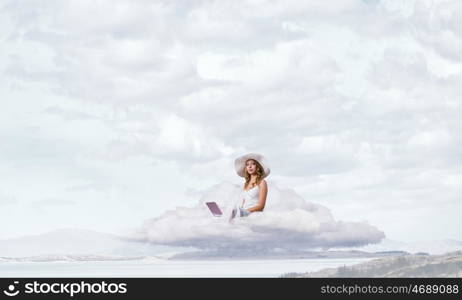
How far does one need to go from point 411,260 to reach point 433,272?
1741mm

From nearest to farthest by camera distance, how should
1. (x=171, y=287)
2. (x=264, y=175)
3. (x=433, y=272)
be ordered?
1. (x=171, y=287)
2. (x=264, y=175)
3. (x=433, y=272)

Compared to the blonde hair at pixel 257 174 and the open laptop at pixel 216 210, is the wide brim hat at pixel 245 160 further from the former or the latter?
the open laptop at pixel 216 210

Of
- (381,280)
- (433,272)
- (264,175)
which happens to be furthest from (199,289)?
(433,272)

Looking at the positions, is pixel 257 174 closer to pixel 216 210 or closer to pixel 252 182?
pixel 252 182

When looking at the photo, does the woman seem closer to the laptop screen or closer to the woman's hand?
the woman's hand

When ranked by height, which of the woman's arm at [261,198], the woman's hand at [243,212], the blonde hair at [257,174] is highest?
the blonde hair at [257,174]

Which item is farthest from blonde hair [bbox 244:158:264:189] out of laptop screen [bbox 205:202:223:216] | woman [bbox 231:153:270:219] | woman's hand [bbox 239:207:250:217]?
laptop screen [bbox 205:202:223:216]

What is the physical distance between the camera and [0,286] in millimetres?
29672

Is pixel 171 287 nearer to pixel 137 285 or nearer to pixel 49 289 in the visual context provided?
pixel 137 285

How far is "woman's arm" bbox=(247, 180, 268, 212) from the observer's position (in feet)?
99.8

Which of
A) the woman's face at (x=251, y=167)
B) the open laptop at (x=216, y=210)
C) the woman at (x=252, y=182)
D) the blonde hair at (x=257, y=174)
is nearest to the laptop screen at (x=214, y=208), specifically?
the open laptop at (x=216, y=210)

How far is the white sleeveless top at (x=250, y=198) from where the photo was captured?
101 ft

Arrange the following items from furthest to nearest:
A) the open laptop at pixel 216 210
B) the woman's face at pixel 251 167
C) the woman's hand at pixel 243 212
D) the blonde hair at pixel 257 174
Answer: the woman's face at pixel 251 167
the blonde hair at pixel 257 174
the woman's hand at pixel 243 212
the open laptop at pixel 216 210

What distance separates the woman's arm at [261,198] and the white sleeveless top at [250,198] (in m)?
0.17
